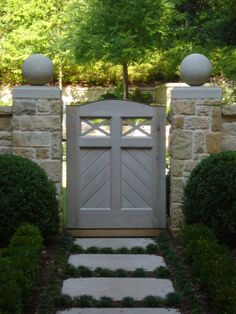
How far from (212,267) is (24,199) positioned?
2.07 meters

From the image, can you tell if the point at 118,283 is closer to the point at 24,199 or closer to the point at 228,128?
the point at 24,199

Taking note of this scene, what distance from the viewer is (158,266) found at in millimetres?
5219

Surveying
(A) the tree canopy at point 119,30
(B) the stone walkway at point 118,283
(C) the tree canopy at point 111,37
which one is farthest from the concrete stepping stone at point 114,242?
(A) the tree canopy at point 119,30

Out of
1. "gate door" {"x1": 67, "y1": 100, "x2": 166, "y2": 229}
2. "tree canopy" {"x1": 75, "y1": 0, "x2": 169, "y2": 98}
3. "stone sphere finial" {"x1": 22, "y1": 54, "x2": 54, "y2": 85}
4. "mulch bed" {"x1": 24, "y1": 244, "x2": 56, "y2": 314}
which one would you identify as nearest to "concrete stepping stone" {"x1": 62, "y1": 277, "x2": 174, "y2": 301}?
"mulch bed" {"x1": 24, "y1": 244, "x2": 56, "y2": 314}

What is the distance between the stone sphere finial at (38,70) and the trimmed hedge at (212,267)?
2.10 metres

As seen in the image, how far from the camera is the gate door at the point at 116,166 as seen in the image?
21.0 ft

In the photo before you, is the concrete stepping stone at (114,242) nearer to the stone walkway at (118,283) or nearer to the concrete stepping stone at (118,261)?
the stone walkway at (118,283)

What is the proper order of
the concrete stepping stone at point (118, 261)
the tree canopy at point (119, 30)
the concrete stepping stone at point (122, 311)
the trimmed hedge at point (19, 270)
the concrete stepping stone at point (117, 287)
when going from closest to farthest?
the trimmed hedge at point (19, 270) → the concrete stepping stone at point (122, 311) → the concrete stepping stone at point (117, 287) → the concrete stepping stone at point (118, 261) → the tree canopy at point (119, 30)

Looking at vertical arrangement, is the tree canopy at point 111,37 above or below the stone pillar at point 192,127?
above

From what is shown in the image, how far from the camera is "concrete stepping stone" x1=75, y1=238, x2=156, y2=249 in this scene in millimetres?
6082

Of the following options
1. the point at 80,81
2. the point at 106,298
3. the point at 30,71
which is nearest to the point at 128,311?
the point at 106,298

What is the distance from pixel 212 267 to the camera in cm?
432

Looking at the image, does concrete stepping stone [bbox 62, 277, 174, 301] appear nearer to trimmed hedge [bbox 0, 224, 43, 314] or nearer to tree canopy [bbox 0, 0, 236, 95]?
trimmed hedge [bbox 0, 224, 43, 314]

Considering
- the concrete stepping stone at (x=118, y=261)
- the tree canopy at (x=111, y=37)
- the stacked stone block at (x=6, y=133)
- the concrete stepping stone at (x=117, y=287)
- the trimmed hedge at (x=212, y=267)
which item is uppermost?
the tree canopy at (x=111, y=37)
